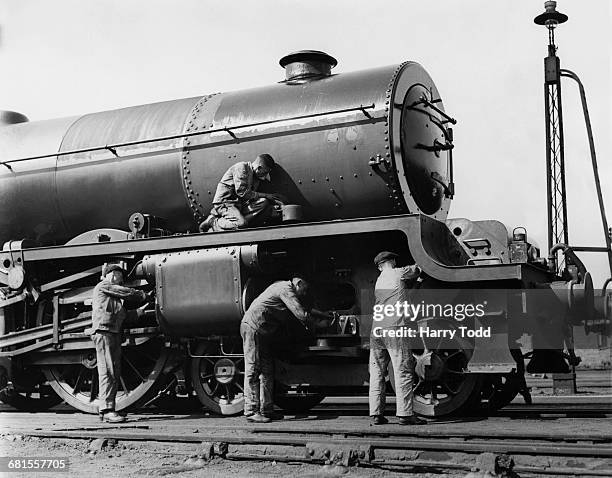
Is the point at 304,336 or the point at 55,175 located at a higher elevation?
the point at 55,175

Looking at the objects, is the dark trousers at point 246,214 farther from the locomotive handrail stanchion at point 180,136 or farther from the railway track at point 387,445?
the railway track at point 387,445

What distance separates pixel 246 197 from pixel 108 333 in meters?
1.98

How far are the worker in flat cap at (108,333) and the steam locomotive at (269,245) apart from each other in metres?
0.27

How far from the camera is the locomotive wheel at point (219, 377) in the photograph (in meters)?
7.80

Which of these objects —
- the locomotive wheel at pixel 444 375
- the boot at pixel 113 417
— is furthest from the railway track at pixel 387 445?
the boot at pixel 113 417

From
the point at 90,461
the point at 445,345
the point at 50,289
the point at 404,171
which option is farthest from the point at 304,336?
the point at 50,289

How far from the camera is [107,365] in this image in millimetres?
7883

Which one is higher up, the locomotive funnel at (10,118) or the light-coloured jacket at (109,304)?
the locomotive funnel at (10,118)

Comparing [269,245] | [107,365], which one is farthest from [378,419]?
[107,365]

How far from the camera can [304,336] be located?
7641mm

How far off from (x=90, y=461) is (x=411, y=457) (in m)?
2.47

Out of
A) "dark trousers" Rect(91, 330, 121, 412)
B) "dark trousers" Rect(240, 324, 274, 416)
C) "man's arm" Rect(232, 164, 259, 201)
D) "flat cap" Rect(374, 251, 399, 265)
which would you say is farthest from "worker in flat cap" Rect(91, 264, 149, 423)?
"flat cap" Rect(374, 251, 399, 265)

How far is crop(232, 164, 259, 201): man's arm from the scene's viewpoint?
299 inches

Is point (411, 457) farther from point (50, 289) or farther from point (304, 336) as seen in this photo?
point (50, 289)
